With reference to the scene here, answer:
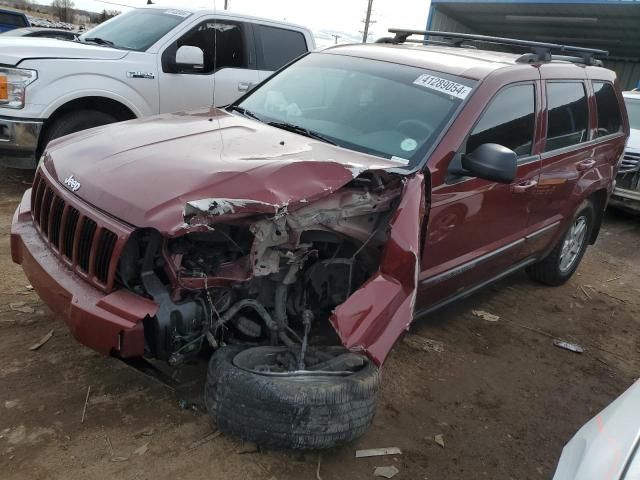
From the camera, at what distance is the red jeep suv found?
93.1 inches

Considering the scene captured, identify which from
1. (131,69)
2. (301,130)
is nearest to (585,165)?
(301,130)

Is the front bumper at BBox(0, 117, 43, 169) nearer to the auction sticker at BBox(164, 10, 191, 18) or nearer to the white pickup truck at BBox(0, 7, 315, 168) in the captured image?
the white pickup truck at BBox(0, 7, 315, 168)

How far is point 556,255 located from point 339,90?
260 centimetres

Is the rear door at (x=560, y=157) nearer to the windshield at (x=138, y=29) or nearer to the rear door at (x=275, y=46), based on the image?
the rear door at (x=275, y=46)

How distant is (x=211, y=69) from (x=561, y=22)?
48.8ft

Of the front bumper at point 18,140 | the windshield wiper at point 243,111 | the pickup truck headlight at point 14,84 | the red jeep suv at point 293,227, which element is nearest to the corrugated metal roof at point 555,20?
the red jeep suv at point 293,227

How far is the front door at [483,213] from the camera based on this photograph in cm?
316

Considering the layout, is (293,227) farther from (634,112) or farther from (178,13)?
(634,112)

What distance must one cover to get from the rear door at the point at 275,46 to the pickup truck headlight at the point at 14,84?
245cm

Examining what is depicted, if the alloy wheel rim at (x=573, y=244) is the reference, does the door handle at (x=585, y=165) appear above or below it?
above

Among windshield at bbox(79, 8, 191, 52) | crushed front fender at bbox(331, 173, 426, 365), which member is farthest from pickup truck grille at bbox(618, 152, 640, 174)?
crushed front fender at bbox(331, 173, 426, 365)

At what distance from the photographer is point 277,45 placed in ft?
22.2

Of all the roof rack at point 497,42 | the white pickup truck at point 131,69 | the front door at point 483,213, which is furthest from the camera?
the white pickup truck at point 131,69

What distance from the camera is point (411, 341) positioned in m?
3.88
